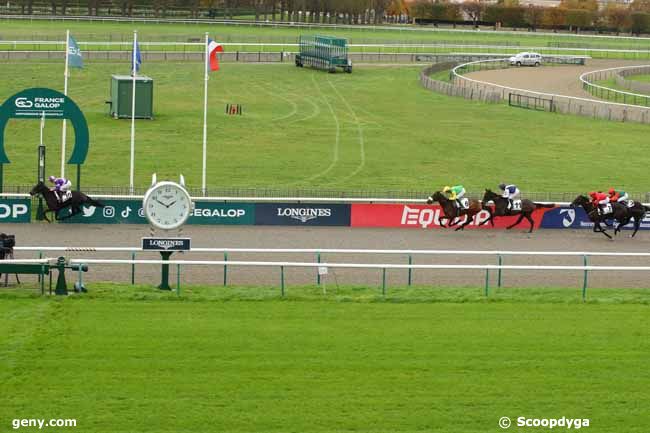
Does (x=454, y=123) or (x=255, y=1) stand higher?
(x=255, y=1)

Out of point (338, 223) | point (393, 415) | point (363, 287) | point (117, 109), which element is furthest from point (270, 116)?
point (393, 415)

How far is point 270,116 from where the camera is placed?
1897 inches

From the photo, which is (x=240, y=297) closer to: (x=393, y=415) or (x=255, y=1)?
(x=393, y=415)

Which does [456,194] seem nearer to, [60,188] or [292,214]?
[292,214]

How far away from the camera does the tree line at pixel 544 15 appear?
121000 millimetres

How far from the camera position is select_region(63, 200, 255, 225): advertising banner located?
91.4ft

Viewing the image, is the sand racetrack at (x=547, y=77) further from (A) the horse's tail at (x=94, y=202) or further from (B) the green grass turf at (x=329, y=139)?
(A) the horse's tail at (x=94, y=202)

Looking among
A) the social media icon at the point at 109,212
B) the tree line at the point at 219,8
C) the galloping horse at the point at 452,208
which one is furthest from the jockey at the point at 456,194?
the tree line at the point at 219,8

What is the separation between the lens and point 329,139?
142 ft

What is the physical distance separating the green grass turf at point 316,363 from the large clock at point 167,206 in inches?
45.9

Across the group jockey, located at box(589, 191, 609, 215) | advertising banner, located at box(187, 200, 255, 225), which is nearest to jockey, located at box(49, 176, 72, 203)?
advertising banner, located at box(187, 200, 255, 225)

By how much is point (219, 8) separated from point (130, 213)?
94357 millimetres

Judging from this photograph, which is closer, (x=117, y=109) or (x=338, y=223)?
(x=338, y=223)

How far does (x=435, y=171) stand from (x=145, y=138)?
10014 millimetres
